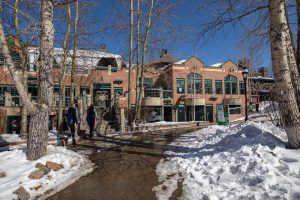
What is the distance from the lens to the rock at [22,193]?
4.53 m

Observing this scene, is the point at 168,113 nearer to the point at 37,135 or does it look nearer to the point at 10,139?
the point at 10,139

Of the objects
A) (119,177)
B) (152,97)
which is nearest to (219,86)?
(152,97)

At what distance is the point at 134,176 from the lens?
5.88 meters

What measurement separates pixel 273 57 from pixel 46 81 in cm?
566

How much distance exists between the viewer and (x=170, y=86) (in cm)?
3266

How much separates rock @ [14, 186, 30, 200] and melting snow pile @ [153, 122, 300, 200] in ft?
7.93

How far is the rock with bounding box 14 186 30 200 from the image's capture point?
4527 mm

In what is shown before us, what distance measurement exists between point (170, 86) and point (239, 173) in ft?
91.9

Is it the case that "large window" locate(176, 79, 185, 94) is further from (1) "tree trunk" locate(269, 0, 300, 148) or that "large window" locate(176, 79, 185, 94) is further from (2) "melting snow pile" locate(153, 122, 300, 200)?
(1) "tree trunk" locate(269, 0, 300, 148)

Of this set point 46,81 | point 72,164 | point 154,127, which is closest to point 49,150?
point 72,164

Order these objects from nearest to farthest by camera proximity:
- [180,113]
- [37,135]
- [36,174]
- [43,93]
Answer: [36,174] → [37,135] → [43,93] → [180,113]

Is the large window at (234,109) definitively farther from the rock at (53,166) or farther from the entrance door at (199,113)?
the rock at (53,166)

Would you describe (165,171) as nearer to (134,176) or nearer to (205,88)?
(134,176)

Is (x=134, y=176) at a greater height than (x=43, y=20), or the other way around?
(x=43, y=20)
